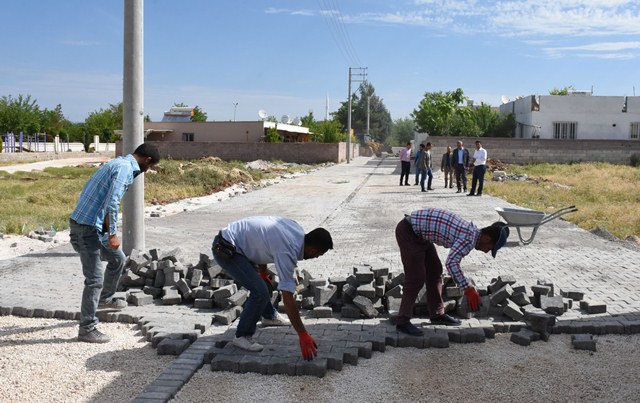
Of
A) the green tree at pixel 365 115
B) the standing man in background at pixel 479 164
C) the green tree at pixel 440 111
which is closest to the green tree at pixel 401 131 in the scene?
the green tree at pixel 365 115

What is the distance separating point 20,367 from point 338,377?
2.53m

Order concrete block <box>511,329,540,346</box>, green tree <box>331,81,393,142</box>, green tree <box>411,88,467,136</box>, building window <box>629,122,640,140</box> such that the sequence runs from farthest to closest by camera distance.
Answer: green tree <box>331,81,393,142</box> < green tree <box>411,88,467,136</box> < building window <box>629,122,640,140</box> < concrete block <box>511,329,540,346</box>

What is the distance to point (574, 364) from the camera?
527cm

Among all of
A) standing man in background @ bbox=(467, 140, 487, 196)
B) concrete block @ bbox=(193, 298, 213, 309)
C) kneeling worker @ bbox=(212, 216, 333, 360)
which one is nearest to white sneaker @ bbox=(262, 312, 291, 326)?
kneeling worker @ bbox=(212, 216, 333, 360)

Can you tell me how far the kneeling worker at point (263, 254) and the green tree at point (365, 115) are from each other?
9388cm

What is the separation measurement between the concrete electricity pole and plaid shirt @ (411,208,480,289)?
4898 millimetres

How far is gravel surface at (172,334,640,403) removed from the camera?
181 inches

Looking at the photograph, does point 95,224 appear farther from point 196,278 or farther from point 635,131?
point 635,131

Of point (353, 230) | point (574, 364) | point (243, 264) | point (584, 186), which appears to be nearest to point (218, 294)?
point (243, 264)

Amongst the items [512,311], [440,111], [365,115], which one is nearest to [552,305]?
[512,311]

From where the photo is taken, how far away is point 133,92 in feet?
29.6

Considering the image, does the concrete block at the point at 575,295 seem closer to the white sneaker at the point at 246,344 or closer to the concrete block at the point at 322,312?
the concrete block at the point at 322,312

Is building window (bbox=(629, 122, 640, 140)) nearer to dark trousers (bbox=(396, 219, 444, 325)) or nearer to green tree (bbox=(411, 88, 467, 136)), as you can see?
green tree (bbox=(411, 88, 467, 136))

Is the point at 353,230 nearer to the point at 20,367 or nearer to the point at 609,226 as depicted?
the point at 609,226
